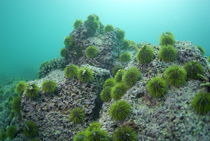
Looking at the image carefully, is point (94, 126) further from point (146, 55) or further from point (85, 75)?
point (146, 55)

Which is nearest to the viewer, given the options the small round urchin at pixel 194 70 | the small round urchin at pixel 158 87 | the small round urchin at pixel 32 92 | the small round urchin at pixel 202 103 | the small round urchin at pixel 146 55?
the small round urchin at pixel 202 103

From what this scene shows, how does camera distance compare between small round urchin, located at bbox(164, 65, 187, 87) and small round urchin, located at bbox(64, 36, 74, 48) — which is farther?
small round urchin, located at bbox(64, 36, 74, 48)

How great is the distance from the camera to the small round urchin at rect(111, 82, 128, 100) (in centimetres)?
703

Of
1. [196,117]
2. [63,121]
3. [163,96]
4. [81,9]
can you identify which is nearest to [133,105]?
[163,96]

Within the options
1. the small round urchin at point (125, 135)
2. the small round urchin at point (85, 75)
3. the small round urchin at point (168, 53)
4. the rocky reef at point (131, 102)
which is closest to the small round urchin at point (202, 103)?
the rocky reef at point (131, 102)

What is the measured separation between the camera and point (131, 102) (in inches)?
258

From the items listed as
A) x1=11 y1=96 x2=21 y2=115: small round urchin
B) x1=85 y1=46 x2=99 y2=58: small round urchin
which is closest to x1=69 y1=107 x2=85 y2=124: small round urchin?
x1=11 y1=96 x2=21 y2=115: small round urchin

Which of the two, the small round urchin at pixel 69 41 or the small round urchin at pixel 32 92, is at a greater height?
the small round urchin at pixel 69 41

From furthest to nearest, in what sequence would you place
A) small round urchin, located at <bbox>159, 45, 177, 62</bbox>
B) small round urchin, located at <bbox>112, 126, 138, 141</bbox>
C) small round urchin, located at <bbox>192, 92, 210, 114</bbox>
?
small round urchin, located at <bbox>159, 45, 177, 62</bbox> < small round urchin, located at <bbox>112, 126, 138, 141</bbox> < small round urchin, located at <bbox>192, 92, 210, 114</bbox>

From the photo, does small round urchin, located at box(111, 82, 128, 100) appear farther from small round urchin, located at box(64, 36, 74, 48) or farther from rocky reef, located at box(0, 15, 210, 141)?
small round urchin, located at box(64, 36, 74, 48)

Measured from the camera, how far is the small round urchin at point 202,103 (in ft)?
16.3

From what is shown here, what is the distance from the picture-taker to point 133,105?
6.43 m

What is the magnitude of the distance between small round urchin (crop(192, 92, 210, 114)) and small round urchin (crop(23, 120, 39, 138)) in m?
6.02

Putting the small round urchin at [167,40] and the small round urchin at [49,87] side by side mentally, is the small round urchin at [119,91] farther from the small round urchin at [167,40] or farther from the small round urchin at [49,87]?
the small round urchin at [49,87]
